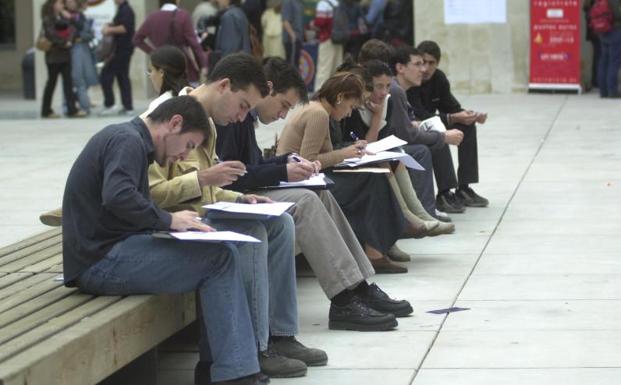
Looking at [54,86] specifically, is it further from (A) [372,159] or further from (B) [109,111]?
(A) [372,159]

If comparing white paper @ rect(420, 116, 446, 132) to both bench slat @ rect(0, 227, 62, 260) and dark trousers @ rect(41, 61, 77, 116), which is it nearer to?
bench slat @ rect(0, 227, 62, 260)

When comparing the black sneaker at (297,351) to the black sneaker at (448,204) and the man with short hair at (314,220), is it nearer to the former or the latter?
the man with short hair at (314,220)

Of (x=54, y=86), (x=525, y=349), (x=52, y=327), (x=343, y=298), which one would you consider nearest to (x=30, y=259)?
(x=343, y=298)

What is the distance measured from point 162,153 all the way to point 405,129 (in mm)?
4097

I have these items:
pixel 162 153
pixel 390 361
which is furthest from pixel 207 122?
pixel 390 361

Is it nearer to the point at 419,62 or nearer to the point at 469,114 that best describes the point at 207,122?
the point at 419,62

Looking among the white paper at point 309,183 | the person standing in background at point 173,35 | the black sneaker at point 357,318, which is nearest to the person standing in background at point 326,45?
the person standing in background at point 173,35

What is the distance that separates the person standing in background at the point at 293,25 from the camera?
2120cm

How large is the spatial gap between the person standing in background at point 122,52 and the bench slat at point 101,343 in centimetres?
1317

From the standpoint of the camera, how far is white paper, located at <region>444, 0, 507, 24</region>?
21.3 m

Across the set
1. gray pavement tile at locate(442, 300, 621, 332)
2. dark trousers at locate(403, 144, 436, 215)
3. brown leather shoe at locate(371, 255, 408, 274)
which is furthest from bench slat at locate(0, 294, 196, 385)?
dark trousers at locate(403, 144, 436, 215)

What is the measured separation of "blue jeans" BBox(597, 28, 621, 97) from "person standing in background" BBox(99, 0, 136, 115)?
631 centimetres

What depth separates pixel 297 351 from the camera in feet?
19.6

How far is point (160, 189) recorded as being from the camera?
5.80 metres
